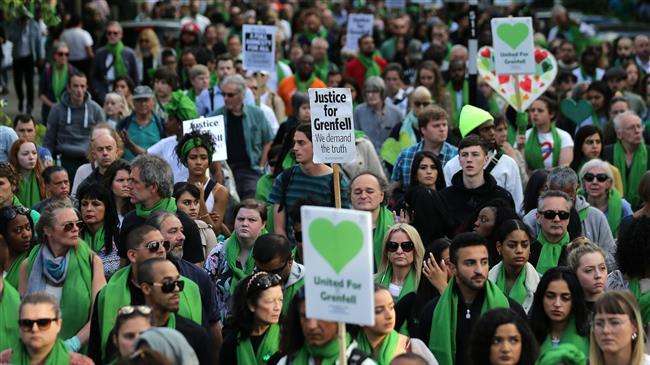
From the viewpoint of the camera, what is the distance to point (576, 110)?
1638cm

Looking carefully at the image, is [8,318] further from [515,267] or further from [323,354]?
[515,267]

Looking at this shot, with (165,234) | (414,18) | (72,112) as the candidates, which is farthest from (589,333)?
(414,18)

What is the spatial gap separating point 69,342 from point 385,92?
30.1 ft

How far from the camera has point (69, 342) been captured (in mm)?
9102

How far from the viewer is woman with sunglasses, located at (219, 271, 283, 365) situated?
8.62 metres

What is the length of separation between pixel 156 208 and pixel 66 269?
148cm

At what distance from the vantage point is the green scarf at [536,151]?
14.5 metres

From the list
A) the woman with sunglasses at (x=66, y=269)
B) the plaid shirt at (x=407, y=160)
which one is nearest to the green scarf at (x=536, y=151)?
the plaid shirt at (x=407, y=160)

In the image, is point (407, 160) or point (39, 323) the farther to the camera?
point (407, 160)

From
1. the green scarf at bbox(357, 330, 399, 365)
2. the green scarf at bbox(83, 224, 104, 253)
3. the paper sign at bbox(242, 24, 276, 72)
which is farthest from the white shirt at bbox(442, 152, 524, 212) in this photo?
the paper sign at bbox(242, 24, 276, 72)

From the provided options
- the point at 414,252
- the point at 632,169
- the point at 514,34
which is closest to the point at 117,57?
the point at 514,34

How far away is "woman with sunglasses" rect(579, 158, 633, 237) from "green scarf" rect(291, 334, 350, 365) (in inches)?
193

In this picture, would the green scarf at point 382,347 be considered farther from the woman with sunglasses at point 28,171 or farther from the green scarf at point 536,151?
the green scarf at point 536,151

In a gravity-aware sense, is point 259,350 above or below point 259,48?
below
